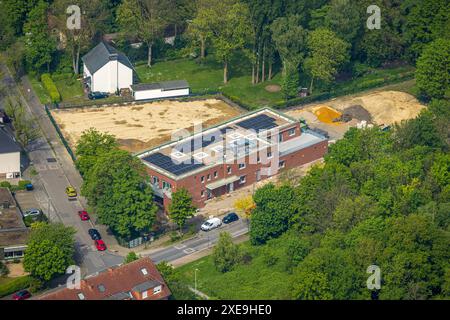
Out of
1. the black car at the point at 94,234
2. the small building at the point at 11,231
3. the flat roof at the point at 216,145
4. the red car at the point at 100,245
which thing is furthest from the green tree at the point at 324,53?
the small building at the point at 11,231

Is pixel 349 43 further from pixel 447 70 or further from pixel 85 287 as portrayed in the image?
pixel 85 287

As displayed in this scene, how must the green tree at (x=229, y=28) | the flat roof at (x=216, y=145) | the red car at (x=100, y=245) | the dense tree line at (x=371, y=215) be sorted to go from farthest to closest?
the green tree at (x=229, y=28), the flat roof at (x=216, y=145), the red car at (x=100, y=245), the dense tree line at (x=371, y=215)

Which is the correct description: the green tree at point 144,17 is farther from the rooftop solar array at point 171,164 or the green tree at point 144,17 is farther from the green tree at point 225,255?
the green tree at point 225,255

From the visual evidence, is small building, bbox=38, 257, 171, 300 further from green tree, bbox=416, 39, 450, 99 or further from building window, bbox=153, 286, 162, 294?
green tree, bbox=416, 39, 450, 99

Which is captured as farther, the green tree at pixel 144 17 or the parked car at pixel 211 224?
the green tree at pixel 144 17

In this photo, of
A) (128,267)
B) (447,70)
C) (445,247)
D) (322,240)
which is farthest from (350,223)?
(447,70)

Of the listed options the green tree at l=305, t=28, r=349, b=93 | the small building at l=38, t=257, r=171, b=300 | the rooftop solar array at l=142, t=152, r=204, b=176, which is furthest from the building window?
the green tree at l=305, t=28, r=349, b=93
